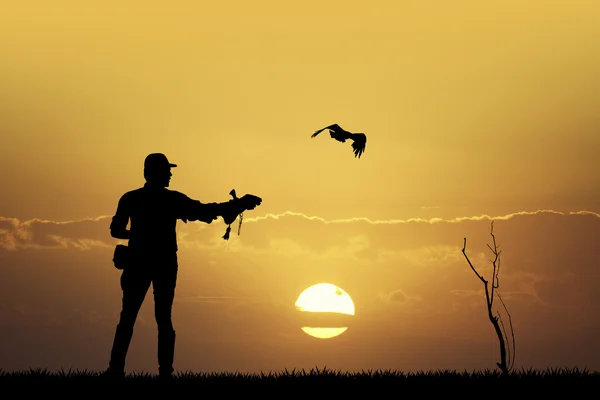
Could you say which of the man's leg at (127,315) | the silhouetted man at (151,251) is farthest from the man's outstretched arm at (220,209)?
the man's leg at (127,315)

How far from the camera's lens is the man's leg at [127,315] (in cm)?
1188

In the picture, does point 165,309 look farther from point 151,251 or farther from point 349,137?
point 349,137

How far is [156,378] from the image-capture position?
12.6 meters

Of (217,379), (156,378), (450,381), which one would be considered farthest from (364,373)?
(156,378)

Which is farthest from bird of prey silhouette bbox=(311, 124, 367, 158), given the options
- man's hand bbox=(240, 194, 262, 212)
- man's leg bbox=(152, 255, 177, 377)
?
man's leg bbox=(152, 255, 177, 377)

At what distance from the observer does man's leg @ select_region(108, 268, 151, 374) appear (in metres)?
11.9

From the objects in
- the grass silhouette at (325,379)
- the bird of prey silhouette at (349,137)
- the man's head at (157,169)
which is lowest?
the grass silhouette at (325,379)

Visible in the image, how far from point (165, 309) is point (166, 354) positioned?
24.6 inches

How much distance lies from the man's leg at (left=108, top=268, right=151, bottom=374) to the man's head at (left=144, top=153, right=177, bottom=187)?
4.16 ft

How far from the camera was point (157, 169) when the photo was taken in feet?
39.5

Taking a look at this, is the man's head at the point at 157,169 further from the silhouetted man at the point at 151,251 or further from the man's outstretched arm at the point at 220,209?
the man's outstretched arm at the point at 220,209

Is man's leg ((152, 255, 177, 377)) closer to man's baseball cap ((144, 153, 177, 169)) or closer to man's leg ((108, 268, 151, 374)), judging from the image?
man's leg ((108, 268, 151, 374))

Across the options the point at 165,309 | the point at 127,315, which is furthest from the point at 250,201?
the point at 127,315

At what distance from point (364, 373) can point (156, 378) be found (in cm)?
312
